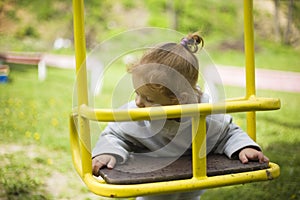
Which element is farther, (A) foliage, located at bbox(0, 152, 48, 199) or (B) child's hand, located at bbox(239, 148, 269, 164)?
(A) foliage, located at bbox(0, 152, 48, 199)

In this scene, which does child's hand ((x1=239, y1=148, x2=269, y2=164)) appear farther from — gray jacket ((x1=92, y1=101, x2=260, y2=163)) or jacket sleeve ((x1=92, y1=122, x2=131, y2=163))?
jacket sleeve ((x1=92, y1=122, x2=131, y2=163))

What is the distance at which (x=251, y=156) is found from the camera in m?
2.02

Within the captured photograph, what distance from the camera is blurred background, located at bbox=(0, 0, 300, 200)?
3.99 metres

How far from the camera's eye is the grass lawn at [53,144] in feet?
12.3

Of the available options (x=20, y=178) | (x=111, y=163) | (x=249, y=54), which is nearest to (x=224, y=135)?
(x=249, y=54)

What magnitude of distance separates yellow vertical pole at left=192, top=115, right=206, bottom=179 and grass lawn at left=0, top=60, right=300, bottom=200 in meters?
0.41

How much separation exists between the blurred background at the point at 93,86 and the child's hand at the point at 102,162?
11 cm


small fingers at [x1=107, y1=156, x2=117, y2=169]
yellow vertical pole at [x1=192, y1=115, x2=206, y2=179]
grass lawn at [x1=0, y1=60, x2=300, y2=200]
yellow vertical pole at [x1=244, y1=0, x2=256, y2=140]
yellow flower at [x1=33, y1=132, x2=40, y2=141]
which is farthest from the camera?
yellow flower at [x1=33, y1=132, x2=40, y2=141]

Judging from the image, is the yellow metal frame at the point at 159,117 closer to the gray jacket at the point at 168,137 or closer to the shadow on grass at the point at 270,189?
the gray jacket at the point at 168,137

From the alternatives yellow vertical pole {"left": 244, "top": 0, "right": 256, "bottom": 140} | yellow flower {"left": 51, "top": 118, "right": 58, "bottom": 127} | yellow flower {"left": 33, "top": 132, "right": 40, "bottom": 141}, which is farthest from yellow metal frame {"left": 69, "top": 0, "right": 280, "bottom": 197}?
yellow flower {"left": 51, "top": 118, "right": 58, "bottom": 127}

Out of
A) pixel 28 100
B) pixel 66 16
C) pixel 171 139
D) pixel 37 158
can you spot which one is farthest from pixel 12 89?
pixel 171 139

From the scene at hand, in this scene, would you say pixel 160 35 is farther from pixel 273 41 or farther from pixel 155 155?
pixel 155 155

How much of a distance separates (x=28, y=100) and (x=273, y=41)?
6191 mm

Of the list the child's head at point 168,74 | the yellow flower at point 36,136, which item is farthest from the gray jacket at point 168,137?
the yellow flower at point 36,136
